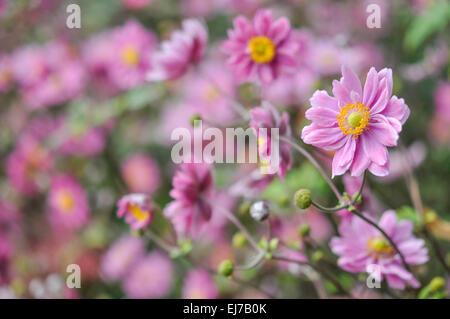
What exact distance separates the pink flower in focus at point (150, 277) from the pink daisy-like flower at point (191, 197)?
1.72 feet


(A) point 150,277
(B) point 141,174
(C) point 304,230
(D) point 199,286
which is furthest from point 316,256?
(B) point 141,174

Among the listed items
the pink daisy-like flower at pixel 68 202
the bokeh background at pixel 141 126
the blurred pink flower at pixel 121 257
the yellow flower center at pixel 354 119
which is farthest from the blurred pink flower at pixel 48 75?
the yellow flower center at pixel 354 119

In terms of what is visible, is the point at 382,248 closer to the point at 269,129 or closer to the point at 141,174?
the point at 269,129

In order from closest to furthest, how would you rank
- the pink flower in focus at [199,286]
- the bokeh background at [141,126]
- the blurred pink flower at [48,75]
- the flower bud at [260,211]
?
the flower bud at [260,211]
the pink flower in focus at [199,286]
the bokeh background at [141,126]
the blurred pink flower at [48,75]

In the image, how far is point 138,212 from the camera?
29.4 inches

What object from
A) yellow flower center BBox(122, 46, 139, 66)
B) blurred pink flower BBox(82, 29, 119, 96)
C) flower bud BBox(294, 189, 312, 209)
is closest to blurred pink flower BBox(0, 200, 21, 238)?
blurred pink flower BBox(82, 29, 119, 96)

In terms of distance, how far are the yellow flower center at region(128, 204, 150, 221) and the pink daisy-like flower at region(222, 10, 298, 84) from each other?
26 cm

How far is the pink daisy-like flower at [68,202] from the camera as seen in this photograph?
1.32 meters

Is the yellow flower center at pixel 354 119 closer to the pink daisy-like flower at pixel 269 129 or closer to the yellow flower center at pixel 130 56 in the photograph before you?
the pink daisy-like flower at pixel 269 129

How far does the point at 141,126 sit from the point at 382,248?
102 cm

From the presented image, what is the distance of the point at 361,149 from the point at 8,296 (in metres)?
0.71

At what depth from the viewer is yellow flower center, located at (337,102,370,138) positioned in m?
0.56

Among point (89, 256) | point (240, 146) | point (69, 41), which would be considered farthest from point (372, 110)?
point (69, 41)

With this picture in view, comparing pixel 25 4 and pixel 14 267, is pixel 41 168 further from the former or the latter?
pixel 25 4
